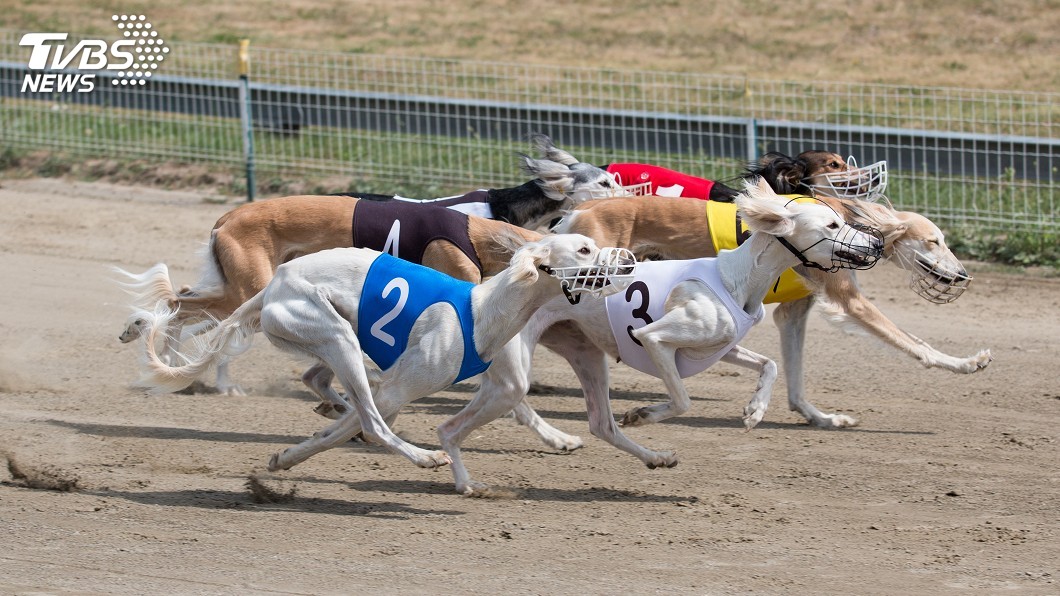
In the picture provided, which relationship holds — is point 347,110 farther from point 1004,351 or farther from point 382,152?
point 1004,351

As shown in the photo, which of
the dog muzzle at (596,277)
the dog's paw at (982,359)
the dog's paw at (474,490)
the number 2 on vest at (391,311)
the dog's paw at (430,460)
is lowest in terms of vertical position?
the dog's paw at (474,490)

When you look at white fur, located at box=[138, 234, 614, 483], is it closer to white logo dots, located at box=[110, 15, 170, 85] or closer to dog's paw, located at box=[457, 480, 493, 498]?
dog's paw, located at box=[457, 480, 493, 498]

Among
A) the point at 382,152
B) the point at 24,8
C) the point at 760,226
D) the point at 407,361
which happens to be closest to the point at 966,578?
the point at 760,226

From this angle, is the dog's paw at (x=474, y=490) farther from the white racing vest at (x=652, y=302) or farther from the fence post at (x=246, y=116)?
the fence post at (x=246, y=116)

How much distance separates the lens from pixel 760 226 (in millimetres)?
5797

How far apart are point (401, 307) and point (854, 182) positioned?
10.8 ft

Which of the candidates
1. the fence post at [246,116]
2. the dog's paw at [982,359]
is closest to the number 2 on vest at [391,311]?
the dog's paw at [982,359]

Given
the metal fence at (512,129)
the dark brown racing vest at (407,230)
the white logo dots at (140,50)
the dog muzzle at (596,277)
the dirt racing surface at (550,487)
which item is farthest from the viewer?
the white logo dots at (140,50)

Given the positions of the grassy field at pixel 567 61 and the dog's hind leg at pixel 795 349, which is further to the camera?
the grassy field at pixel 567 61

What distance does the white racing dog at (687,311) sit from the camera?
5727 mm

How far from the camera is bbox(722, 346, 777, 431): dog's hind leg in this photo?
5918mm

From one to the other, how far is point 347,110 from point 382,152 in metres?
0.54

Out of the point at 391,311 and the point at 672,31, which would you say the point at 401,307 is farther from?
the point at 672,31

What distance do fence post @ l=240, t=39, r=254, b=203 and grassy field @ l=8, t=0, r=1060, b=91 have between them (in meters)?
5.56
